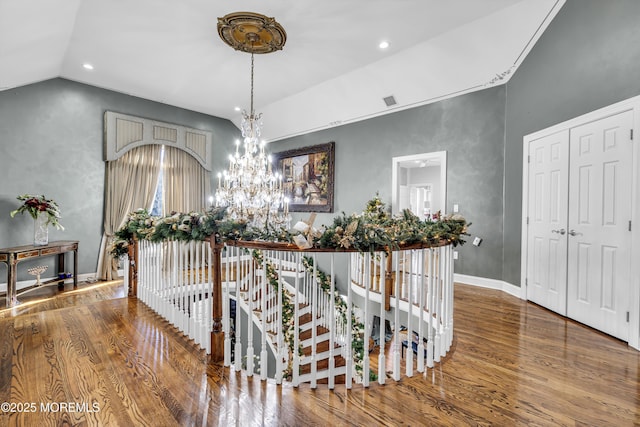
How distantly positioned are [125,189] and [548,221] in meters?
7.09

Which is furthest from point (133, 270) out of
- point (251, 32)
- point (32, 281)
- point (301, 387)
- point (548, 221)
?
point (548, 221)

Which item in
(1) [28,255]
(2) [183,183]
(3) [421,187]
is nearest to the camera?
(1) [28,255]

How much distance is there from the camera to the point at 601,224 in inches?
120

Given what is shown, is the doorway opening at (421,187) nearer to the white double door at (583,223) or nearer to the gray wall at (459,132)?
the gray wall at (459,132)

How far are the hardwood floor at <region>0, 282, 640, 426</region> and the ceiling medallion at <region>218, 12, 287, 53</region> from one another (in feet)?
11.5

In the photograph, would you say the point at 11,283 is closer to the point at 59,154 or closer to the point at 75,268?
the point at 75,268

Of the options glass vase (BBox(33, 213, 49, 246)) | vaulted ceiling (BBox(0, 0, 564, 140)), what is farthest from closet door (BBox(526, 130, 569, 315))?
glass vase (BBox(33, 213, 49, 246))

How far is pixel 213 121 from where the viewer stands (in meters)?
7.08

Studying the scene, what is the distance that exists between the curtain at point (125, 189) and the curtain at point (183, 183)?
0.22 meters

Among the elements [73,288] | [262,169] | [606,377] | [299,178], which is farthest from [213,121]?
[606,377]

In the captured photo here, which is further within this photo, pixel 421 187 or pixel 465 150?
pixel 421 187

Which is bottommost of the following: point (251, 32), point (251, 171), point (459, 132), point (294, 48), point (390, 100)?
point (251, 171)

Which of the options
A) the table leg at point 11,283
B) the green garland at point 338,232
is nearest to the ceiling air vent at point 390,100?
the green garland at point 338,232

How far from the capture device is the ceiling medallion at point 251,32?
10.9 ft
